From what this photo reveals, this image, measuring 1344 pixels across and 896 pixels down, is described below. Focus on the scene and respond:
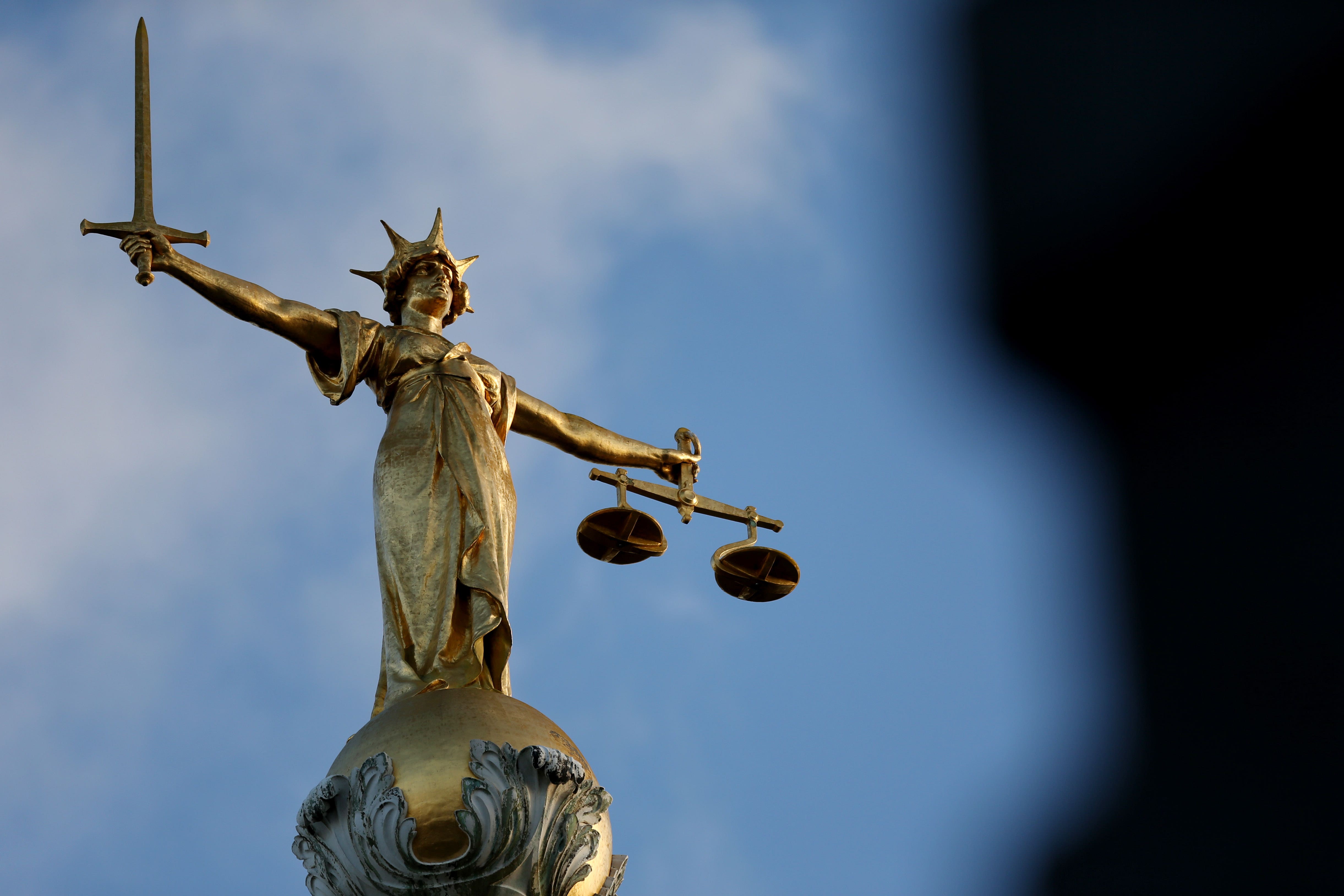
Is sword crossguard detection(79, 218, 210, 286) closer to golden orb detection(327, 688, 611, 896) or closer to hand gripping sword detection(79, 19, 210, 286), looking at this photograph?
hand gripping sword detection(79, 19, 210, 286)

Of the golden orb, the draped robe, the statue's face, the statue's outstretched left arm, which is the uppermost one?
the statue's face

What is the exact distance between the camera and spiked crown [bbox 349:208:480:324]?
1036cm

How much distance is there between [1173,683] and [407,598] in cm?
645

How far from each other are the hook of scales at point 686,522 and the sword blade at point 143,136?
3242 mm

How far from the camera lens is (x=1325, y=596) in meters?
2.46

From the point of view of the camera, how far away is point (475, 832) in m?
7.49

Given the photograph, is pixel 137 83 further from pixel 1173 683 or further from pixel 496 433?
pixel 1173 683

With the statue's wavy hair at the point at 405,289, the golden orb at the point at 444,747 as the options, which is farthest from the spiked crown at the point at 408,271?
the golden orb at the point at 444,747

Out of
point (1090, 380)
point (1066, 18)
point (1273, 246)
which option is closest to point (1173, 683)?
point (1090, 380)

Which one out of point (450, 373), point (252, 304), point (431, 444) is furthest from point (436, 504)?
point (252, 304)

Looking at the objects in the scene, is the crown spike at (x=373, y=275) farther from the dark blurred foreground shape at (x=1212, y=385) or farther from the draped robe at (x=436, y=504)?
the dark blurred foreground shape at (x=1212, y=385)

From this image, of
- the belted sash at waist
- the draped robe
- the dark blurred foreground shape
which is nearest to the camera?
the dark blurred foreground shape

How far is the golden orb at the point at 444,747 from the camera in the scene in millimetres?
7523

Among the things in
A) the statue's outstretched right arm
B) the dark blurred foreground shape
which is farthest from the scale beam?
the dark blurred foreground shape
